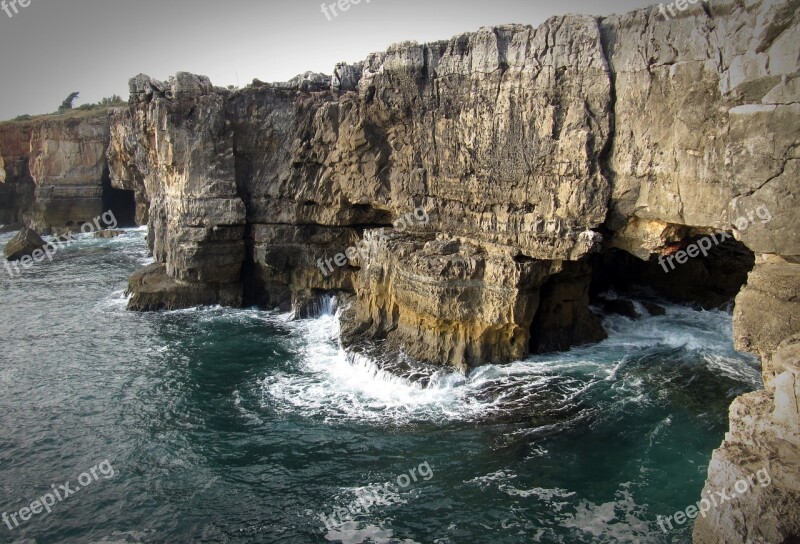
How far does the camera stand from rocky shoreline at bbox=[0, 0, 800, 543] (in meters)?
14.1

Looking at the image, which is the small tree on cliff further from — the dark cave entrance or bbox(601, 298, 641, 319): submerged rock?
bbox(601, 298, 641, 319): submerged rock

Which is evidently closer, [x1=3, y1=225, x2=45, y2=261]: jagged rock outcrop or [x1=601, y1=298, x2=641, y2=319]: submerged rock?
[x1=601, y1=298, x2=641, y2=319]: submerged rock

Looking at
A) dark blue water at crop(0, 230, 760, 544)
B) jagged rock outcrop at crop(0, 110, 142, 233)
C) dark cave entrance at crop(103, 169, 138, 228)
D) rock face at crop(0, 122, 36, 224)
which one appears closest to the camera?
dark blue water at crop(0, 230, 760, 544)

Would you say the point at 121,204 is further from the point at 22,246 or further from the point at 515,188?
the point at 515,188

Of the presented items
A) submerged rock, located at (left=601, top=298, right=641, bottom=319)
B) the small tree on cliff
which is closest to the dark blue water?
submerged rock, located at (left=601, top=298, right=641, bottom=319)

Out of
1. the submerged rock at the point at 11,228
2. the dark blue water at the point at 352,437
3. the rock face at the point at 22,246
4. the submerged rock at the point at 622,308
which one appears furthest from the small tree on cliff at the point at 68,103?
the submerged rock at the point at 622,308

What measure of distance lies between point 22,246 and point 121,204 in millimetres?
17133

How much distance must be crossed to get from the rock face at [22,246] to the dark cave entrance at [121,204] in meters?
12.4

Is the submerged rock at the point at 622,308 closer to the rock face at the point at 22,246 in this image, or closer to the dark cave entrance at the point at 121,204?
the rock face at the point at 22,246

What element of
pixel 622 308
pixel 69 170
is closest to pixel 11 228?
pixel 69 170

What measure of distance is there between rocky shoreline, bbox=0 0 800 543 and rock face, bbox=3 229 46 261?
14286 millimetres

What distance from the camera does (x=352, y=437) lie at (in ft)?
62.7

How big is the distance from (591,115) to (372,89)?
422 inches

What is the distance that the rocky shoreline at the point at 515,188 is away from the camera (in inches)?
556
